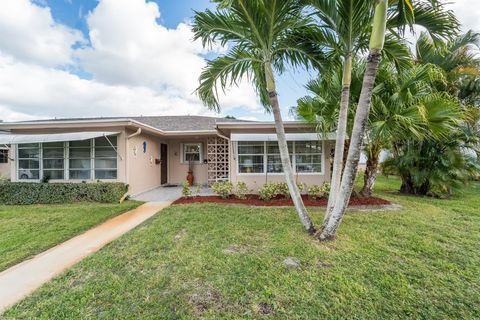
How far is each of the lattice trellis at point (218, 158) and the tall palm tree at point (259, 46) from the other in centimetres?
663

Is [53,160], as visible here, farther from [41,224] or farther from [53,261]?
[53,261]

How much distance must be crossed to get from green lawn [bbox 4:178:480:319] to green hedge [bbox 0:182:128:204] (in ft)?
14.3

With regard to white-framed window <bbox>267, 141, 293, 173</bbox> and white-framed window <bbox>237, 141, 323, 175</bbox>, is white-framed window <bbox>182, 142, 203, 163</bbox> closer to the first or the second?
white-framed window <bbox>237, 141, 323, 175</bbox>

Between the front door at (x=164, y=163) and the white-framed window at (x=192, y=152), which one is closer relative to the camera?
the front door at (x=164, y=163)

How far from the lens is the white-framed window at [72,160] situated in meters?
9.89

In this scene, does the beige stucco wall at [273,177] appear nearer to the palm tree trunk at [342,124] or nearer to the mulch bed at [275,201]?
the mulch bed at [275,201]

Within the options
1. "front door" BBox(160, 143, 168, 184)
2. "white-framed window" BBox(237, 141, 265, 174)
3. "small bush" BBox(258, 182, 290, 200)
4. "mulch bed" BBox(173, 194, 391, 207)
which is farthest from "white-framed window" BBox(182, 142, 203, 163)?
"small bush" BBox(258, 182, 290, 200)

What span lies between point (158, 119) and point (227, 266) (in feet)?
51.4

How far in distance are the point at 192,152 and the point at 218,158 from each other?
2.28 meters

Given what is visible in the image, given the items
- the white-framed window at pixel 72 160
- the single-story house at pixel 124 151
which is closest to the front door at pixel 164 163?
the single-story house at pixel 124 151

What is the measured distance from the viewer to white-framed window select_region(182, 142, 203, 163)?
47.1 ft

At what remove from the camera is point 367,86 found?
4.04 m

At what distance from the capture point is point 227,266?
12.8 ft

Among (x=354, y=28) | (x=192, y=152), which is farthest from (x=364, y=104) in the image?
(x=192, y=152)
